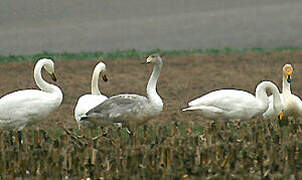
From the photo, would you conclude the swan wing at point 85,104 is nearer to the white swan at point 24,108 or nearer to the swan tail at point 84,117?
the swan tail at point 84,117

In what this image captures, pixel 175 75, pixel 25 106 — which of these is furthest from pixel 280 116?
pixel 175 75

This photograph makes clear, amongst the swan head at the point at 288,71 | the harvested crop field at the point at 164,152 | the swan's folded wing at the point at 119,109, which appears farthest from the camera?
the swan head at the point at 288,71

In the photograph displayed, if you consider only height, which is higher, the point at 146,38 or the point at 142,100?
the point at 146,38

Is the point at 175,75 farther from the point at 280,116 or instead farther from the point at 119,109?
the point at 119,109

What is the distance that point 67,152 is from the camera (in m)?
7.38

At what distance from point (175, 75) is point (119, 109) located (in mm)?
7554

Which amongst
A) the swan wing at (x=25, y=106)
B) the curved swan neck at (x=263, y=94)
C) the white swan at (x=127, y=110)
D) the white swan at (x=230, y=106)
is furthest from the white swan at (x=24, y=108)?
the curved swan neck at (x=263, y=94)

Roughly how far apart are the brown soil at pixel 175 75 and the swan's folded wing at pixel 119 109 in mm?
3198

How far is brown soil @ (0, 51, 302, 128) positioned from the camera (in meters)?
15.1

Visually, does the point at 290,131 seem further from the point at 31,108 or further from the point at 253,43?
the point at 253,43

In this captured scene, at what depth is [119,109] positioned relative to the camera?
9539mm

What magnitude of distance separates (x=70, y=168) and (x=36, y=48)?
19981 mm

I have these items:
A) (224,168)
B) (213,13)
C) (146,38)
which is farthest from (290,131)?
(213,13)

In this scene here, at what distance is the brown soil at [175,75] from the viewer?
15055mm
